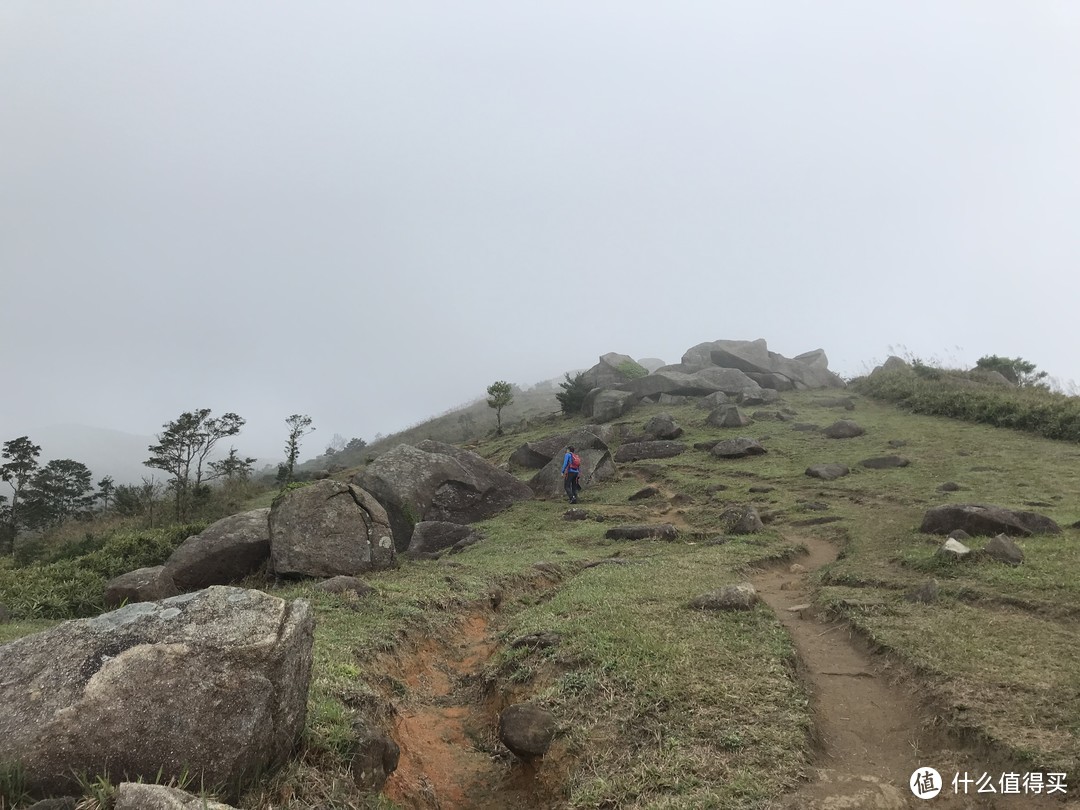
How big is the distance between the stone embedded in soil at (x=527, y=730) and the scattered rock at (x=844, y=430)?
27427mm

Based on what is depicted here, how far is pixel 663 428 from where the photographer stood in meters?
34.7

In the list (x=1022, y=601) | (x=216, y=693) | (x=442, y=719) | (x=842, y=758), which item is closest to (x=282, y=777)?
(x=216, y=693)

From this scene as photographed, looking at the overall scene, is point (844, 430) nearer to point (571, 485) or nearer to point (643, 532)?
point (571, 485)

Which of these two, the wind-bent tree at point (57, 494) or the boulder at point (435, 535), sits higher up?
the wind-bent tree at point (57, 494)

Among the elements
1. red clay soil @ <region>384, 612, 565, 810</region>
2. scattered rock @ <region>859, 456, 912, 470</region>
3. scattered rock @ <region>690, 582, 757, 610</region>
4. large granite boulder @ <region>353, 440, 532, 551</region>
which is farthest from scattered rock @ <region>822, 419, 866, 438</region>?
red clay soil @ <region>384, 612, 565, 810</region>

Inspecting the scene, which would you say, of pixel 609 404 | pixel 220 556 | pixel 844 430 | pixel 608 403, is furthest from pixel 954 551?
pixel 608 403

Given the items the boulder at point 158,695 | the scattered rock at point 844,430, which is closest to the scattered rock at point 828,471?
the scattered rock at point 844,430

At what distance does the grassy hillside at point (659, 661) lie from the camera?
6.15m

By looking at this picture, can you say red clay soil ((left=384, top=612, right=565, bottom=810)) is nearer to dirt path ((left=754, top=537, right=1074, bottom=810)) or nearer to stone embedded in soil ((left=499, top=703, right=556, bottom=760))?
stone embedded in soil ((left=499, top=703, right=556, bottom=760))

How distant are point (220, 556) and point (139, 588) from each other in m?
1.79

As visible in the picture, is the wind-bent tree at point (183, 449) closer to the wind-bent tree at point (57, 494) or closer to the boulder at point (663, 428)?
the wind-bent tree at point (57, 494)

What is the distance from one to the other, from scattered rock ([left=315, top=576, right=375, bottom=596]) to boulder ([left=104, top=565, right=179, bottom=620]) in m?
4.67

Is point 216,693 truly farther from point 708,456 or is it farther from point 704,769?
point 708,456

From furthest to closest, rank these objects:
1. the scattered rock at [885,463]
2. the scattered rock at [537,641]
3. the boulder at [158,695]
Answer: the scattered rock at [885,463] → the scattered rock at [537,641] → the boulder at [158,695]
